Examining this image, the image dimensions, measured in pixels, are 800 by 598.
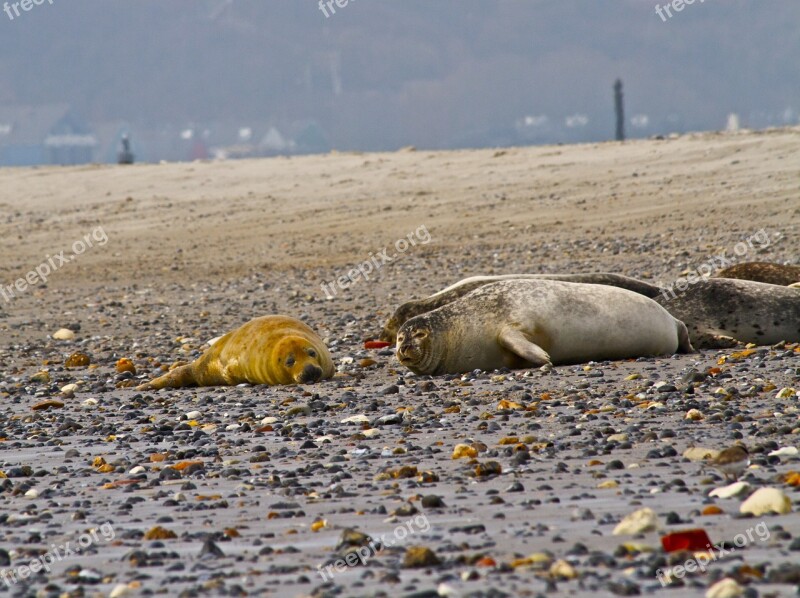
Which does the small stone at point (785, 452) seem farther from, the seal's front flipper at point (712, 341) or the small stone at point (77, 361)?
the small stone at point (77, 361)

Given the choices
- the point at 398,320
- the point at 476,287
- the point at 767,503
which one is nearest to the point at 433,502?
the point at 767,503

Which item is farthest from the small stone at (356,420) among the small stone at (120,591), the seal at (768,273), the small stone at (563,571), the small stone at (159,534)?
the seal at (768,273)

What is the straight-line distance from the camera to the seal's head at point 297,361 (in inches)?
276

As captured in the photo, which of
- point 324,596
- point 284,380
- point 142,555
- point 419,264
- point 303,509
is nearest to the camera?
point 324,596

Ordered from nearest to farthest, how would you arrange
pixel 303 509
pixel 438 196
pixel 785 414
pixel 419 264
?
1. pixel 303 509
2. pixel 785 414
3. pixel 419 264
4. pixel 438 196

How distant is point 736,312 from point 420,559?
4978mm

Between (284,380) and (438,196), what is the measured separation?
38.5 feet

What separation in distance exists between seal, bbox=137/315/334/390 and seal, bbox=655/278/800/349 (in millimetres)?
2363

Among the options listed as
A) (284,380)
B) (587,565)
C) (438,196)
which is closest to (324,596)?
(587,565)

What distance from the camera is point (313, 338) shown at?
7.29m

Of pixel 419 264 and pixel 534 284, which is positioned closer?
pixel 534 284

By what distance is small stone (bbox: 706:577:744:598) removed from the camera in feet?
8.75

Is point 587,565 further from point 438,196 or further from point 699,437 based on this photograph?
point 438,196

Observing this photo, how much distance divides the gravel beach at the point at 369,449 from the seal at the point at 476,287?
0.39 meters
